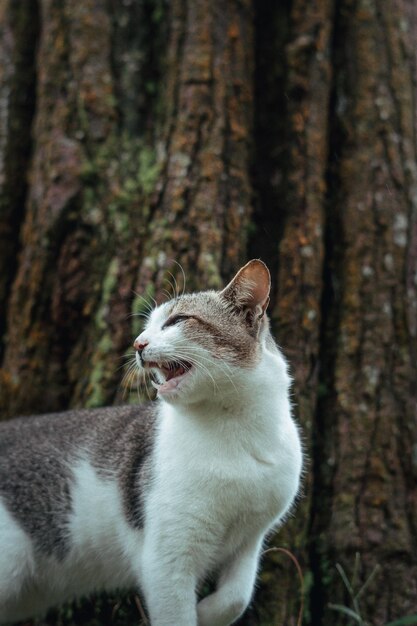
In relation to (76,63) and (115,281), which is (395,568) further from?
(76,63)

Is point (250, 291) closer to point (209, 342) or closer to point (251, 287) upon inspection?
point (251, 287)

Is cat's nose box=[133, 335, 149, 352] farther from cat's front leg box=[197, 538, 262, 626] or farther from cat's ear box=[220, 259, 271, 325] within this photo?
cat's front leg box=[197, 538, 262, 626]

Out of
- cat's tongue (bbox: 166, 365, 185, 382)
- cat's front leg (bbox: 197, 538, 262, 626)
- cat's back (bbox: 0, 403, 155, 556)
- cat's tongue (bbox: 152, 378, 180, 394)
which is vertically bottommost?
cat's front leg (bbox: 197, 538, 262, 626)

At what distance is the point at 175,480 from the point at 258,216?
1915mm

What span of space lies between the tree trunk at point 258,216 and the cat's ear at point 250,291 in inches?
35.0

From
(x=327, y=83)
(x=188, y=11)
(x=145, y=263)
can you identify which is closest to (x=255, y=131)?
(x=327, y=83)

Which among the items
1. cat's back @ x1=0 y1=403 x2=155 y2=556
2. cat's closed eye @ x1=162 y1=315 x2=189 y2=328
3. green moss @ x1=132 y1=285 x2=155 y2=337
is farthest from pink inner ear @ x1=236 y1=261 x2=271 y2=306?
green moss @ x1=132 y1=285 x2=155 y2=337

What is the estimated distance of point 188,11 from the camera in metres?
4.67

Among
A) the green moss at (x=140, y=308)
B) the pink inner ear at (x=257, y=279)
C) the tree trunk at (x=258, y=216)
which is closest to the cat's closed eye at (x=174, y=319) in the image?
the pink inner ear at (x=257, y=279)

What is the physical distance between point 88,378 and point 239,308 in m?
1.39

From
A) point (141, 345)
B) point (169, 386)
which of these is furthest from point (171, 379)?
point (141, 345)

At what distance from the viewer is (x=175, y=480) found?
334 centimetres

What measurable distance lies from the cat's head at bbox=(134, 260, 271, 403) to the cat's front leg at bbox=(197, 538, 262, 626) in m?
0.81

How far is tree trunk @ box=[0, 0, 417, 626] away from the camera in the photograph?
13.7 ft
